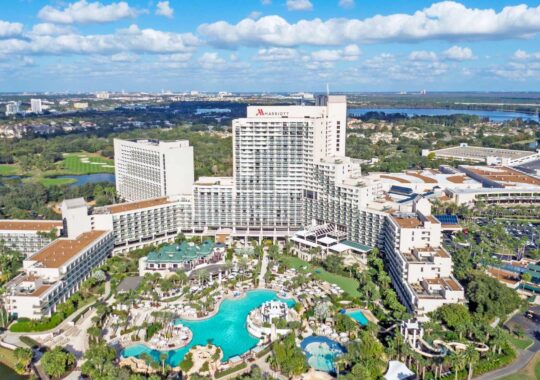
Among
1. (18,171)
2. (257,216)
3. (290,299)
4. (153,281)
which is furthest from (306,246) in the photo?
(18,171)

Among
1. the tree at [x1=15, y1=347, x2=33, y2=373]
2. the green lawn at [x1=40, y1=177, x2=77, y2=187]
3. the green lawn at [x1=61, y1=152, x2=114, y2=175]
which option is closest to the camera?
the tree at [x1=15, y1=347, x2=33, y2=373]

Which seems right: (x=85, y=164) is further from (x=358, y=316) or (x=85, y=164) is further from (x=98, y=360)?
(x=358, y=316)

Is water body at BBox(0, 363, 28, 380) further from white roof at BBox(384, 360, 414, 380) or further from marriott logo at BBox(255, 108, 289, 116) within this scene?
marriott logo at BBox(255, 108, 289, 116)

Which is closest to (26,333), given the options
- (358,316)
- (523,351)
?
(358,316)

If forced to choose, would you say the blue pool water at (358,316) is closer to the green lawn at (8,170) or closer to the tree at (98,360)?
the tree at (98,360)

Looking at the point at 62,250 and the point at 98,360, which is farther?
the point at 62,250

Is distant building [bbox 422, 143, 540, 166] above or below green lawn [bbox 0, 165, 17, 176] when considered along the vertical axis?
above

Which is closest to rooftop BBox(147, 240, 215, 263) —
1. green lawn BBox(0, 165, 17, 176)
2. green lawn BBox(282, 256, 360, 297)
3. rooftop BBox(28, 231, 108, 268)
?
rooftop BBox(28, 231, 108, 268)
